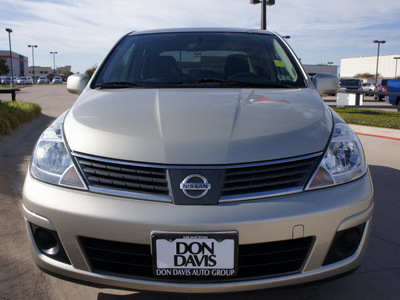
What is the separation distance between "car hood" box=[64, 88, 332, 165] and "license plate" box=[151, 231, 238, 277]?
12.8 inches

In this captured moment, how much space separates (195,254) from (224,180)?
0.34 m

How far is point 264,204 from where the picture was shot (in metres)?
1.69

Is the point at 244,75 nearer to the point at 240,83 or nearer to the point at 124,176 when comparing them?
the point at 240,83

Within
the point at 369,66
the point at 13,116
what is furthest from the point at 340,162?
the point at 369,66

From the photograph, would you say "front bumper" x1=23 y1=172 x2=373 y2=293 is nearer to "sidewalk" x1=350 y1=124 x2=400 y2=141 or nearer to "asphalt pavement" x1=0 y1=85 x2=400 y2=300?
"asphalt pavement" x1=0 y1=85 x2=400 y2=300

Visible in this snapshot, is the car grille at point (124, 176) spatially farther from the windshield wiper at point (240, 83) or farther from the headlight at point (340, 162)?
the windshield wiper at point (240, 83)

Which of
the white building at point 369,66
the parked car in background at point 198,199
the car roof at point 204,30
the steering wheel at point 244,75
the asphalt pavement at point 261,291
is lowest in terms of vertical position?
the asphalt pavement at point 261,291

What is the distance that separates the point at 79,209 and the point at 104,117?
1.87 feet

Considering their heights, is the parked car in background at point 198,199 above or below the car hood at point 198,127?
below

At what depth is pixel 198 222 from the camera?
1619 millimetres

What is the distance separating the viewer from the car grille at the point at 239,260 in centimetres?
170

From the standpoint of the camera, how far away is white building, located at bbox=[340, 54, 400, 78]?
294 feet

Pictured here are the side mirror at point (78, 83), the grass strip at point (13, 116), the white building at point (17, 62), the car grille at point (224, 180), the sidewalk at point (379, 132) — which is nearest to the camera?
the car grille at point (224, 180)

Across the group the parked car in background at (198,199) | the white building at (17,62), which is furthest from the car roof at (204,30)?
the white building at (17,62)
